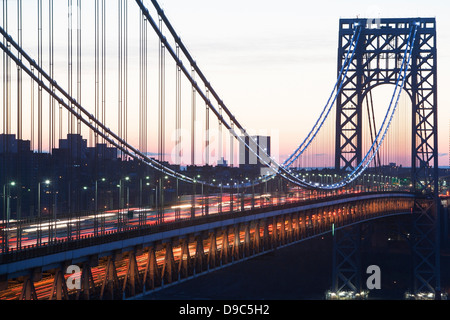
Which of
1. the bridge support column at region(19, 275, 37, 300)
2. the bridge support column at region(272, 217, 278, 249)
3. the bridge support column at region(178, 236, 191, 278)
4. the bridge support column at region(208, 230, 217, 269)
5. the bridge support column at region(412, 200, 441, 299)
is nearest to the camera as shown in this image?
the bridge support column at region(19, 275, 37, 300)

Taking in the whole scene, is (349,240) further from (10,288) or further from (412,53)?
(10,288)

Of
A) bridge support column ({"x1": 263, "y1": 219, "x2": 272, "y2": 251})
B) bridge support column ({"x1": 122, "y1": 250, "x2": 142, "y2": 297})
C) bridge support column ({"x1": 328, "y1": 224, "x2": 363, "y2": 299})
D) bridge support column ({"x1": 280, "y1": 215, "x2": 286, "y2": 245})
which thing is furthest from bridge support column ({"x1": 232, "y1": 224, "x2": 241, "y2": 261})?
bridge support column ({"x1": 328, "y1": 224, "x2": 363, "y2": 299})

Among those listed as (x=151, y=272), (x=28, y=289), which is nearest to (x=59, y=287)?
(x=28, y=289)

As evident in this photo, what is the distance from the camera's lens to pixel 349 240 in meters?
60.0

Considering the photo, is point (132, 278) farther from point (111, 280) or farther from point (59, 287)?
point (59, 287)

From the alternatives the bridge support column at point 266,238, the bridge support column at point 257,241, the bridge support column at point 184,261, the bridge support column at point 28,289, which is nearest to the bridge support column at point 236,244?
the bridge support column at point 257,241

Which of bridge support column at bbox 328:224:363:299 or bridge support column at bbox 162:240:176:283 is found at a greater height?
bridge support column at bbox 162:240:176:283

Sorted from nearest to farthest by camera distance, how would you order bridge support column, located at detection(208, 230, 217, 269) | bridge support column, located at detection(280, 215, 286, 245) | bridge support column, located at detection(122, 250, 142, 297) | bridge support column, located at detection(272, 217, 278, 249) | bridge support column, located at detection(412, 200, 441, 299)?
bridge support column, located at detection(122, 250, 142, 297), bridge support column, located at detection(208, 230, 217, 269), bridge support column, located at detection(272, 217, 278, 249), bridge support column, located at detection(280, 215, 286, 245), bridge support column, located at detection(412, 200, 441, 299)

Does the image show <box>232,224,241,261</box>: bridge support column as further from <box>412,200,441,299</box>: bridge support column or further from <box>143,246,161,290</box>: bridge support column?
<box>412,200,441,299</box>: bridge support column

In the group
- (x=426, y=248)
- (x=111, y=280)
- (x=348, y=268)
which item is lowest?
(x=348, y=268)

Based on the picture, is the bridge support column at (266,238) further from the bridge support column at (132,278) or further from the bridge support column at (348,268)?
the bridge support column at (348,268)

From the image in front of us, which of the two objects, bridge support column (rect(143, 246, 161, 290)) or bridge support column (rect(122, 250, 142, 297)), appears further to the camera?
bridge support column (rect(143, 246, 161, 290))
